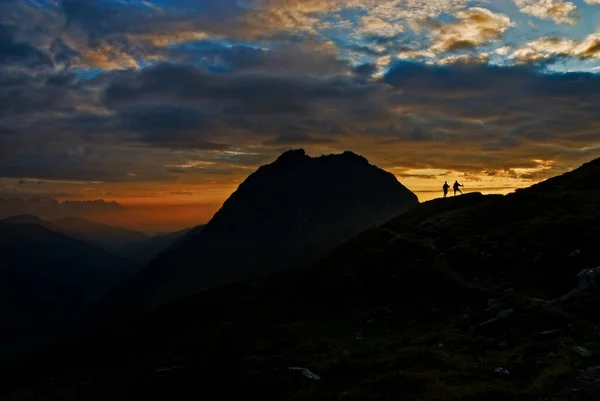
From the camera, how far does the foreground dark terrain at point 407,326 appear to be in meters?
32.0

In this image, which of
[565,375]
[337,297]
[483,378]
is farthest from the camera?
[337,297]

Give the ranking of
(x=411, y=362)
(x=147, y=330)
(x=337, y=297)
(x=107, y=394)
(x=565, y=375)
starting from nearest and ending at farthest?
1. (x=565, y=375)
2. (x=411, y=362)
3. (x=107, y=394)
4. (x=337, y=297)
5. (x=147, y=330)

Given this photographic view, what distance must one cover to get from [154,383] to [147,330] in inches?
1982

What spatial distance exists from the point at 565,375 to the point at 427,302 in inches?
1174

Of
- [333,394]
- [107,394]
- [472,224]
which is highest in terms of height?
[472,224]

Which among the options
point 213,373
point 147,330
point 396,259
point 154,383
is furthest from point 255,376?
point 147,330

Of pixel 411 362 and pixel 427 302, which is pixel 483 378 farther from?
pixel 427 302

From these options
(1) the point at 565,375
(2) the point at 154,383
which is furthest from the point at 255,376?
(1) the point at 565,375

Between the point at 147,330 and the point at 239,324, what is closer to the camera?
the point at 239,324

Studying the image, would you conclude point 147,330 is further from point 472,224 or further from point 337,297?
point 472,224

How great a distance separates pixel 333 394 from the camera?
31.6 m

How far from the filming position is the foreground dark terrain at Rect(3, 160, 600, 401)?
32.0 m

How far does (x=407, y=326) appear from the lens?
171 ft

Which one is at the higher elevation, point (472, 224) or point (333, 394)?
point (472, 224)
